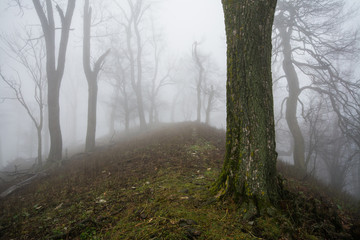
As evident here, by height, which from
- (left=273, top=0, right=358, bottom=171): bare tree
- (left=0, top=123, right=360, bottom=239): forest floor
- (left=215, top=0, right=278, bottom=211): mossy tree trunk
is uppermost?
(left=273, top=0, right=358, bottom=171): bare tree

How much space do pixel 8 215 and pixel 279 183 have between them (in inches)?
198

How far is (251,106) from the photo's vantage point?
7.50 feet

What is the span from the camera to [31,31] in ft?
31.2

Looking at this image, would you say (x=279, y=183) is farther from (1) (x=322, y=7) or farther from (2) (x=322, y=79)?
(1) (x=322, y=7)

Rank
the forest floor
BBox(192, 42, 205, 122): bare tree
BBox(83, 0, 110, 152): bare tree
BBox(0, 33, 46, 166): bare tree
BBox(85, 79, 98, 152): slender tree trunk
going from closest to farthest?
the forest floor
BBox(0, 33, 46, 166): bare tree
BBox(83, 0, 110, 152): bare tree
BBox(85, 79, 98, 152): slender tree trunk
BBox(192, 42, 205, 122): bare tree

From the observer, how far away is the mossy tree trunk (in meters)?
2.23

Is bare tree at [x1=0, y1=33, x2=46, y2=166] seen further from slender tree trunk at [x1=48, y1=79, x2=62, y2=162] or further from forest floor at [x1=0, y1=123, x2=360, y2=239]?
forest floor at [x1=0, y1=123, x2=360, y2=239]

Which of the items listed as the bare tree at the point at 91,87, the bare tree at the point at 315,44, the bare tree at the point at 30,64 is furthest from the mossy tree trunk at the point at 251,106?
the bare tree at the point at 30,64

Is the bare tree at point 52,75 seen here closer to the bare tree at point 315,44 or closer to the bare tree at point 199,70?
the bare tree at point 315,44

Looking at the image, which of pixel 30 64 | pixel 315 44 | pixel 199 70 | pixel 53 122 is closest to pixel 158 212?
pixel 53 122

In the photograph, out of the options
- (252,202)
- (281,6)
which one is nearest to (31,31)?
(252,202)

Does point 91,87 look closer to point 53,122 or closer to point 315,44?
point 53,122

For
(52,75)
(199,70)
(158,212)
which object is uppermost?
(199,70)

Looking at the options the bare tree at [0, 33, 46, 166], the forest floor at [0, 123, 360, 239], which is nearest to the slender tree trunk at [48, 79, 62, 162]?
the bare tree at [0, 33, 46, 166]
